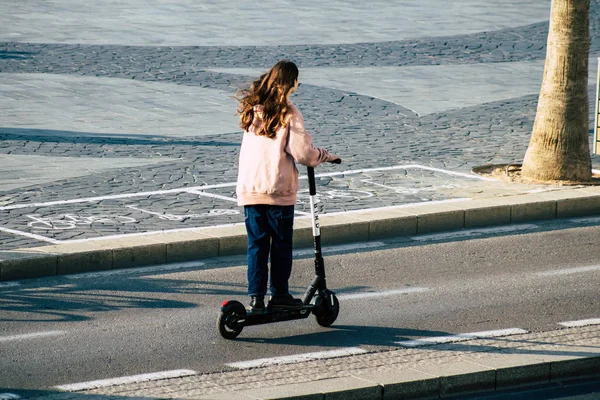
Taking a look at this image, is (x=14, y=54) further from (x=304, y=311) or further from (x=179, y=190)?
(x=304, y=311)

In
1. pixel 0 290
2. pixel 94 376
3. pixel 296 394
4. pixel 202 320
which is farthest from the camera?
pixel 0 290

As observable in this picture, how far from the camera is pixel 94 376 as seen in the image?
280 inches

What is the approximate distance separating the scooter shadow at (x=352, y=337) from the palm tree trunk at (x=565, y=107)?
5477 mm

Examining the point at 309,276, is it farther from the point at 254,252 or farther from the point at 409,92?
the point at 409,92

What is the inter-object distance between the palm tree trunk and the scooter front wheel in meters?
6.14

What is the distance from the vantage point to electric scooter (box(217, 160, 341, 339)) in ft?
25.7

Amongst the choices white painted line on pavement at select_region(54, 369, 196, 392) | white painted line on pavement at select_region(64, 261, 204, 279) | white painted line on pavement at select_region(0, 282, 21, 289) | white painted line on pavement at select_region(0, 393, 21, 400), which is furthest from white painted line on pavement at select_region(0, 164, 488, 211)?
white painted line on pavement at select_region(0, 393, 21, 400)

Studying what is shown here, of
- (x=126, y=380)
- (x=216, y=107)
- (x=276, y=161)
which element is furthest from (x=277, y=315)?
(x=216, y=107)

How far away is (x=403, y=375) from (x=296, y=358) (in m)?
0.88

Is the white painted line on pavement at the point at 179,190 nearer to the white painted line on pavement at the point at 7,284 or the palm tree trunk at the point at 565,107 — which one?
the palm tree trunk at the point at 565,107

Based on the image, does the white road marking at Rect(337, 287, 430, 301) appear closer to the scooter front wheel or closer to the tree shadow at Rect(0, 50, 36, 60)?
the scooter front wheel

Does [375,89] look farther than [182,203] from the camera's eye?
Yes

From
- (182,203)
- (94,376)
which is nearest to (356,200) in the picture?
(182,203)

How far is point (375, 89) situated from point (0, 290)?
35.8 feet
